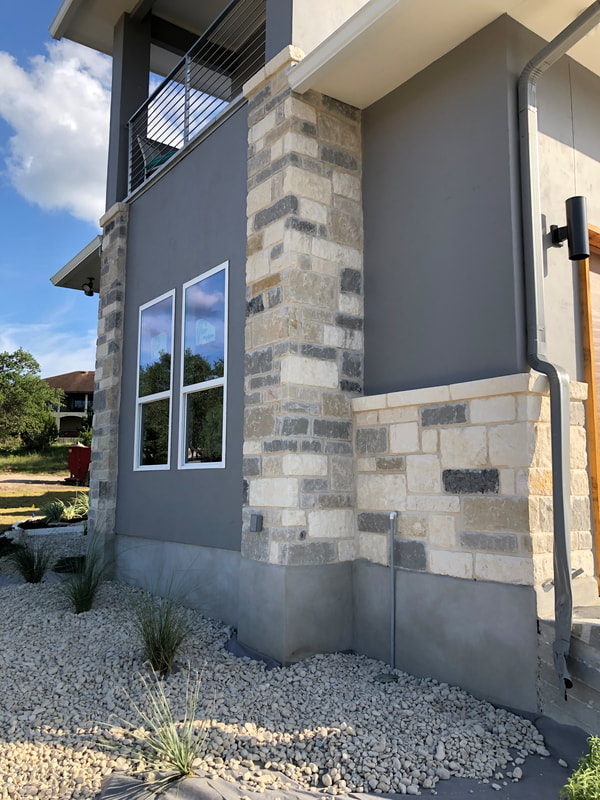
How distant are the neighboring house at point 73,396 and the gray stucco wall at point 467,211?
39.0m

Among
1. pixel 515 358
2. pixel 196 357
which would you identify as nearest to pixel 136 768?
pixel 515 358

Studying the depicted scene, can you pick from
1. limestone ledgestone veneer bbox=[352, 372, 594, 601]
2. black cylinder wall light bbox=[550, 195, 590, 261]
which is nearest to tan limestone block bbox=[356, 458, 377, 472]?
limestone ledgestone veneer bbox=[352, 372, 594, 601]

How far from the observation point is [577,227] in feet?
11.4

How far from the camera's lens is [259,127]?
467cm

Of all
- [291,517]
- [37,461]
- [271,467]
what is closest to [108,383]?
[271,467]

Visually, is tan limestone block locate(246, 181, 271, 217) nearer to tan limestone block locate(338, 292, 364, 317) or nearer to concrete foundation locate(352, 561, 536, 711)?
tan limestone block locate(338, 292, 364, 317)

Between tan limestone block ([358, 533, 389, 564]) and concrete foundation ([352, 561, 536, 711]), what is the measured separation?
0.19 feet

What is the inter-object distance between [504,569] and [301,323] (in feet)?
6.68

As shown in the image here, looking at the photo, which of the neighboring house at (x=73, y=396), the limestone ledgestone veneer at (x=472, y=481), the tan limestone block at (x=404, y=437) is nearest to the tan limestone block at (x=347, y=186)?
the limestone ledgestone veneer at (x=472, y=481)

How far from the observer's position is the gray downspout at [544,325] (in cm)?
299

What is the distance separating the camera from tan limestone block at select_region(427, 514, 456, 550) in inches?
141

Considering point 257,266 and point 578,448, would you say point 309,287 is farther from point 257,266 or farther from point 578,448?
point 578,448

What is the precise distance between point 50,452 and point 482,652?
3026cm

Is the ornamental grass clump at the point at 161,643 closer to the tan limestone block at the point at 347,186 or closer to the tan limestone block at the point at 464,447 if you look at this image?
the tan limestone block at the point at 464,447
